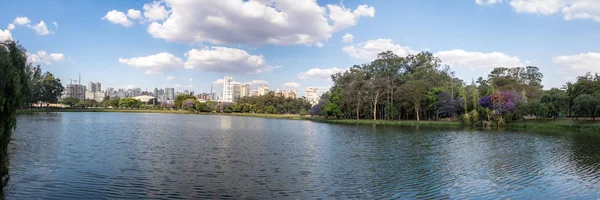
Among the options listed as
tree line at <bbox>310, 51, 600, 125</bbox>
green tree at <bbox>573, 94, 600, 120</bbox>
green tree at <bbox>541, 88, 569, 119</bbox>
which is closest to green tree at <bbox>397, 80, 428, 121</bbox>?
tree line at <bbox>310, 51, 600, 125</bbox>

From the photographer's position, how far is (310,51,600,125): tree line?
5384 cm

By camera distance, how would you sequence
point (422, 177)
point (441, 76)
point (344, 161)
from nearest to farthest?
point (422, 177), point (344, 161), point (441, 76)

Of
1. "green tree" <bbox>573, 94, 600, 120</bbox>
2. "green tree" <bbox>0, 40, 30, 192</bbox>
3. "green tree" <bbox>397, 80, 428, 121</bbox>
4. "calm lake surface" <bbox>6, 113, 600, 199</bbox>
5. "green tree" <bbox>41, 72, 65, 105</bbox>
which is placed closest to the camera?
"green tree" <bbox>0, 40, 30, 192</bbox>

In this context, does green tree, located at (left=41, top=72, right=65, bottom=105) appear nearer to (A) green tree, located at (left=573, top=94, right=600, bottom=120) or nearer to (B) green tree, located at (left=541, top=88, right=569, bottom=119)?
(B) green tree, located at (left=541, top=88, right=569, bottom=119)

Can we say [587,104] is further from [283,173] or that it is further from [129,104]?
[129,104]

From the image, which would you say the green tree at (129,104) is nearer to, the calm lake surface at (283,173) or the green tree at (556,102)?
the calm lake surface at (283,173)

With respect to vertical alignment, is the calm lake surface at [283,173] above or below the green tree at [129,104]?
below

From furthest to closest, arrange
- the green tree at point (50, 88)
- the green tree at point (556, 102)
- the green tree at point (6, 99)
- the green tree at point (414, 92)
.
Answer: the green tree at point (50, 88) < the green tree at point (414, 92) < the green tree at point (556, 102) < the green tree at point (6, 99)

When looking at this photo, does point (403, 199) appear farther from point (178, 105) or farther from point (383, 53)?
point (178, 105)

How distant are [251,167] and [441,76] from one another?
6417cm

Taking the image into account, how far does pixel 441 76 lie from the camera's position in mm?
71750

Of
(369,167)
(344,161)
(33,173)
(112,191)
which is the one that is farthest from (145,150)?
(369,167)

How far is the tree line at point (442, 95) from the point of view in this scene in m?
53.8

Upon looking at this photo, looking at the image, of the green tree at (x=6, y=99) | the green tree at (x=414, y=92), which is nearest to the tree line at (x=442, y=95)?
the green tree at (x=414, y=92)
